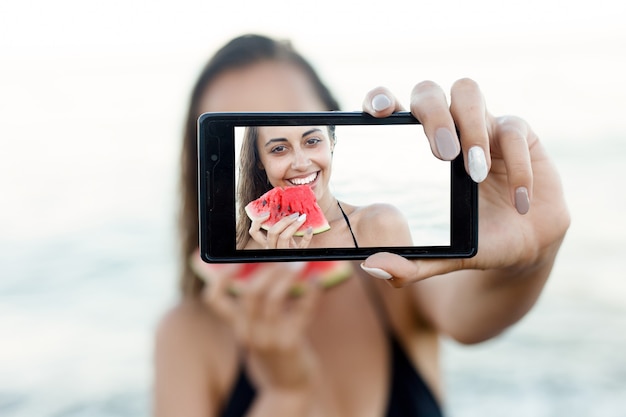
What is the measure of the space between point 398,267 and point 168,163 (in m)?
8.25

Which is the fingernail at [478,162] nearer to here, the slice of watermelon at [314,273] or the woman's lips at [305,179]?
the woman's lips at [305,179]

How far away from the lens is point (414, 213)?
5.67 feet

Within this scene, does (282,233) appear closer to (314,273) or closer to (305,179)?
(305,179)

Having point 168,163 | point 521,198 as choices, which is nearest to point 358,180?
point 521,198

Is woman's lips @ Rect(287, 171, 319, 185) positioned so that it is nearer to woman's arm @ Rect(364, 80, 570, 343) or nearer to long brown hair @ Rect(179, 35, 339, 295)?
woman's arm @ Rect(364, 80, 570, 343)

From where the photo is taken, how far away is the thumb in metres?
1.65

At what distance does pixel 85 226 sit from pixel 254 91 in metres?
6.85

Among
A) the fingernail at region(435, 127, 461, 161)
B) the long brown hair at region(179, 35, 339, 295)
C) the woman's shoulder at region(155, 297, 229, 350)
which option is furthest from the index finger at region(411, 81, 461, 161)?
the woman's shoulder at region(155, 297, 229, 350)

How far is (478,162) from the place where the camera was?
1648 mm

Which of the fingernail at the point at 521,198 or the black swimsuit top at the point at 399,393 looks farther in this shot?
the black swimsuit top at the point at 399,393

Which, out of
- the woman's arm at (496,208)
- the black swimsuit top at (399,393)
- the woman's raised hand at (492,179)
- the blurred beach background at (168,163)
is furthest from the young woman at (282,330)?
the blurred beach background at (168,163)

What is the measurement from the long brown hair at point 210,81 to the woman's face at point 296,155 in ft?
4.37

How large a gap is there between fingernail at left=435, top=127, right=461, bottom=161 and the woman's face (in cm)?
22

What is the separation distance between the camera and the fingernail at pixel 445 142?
164 cm
